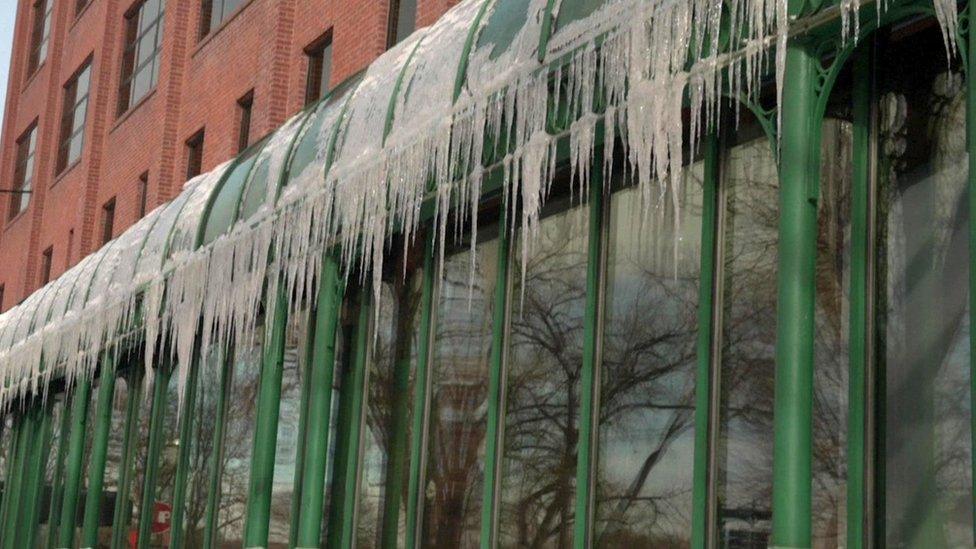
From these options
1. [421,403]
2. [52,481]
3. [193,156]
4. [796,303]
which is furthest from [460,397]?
[193,156]

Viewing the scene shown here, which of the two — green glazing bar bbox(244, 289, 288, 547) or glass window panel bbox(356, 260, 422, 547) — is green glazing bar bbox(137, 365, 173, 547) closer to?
green glazing bar bbox(244, 289, 288, 547)

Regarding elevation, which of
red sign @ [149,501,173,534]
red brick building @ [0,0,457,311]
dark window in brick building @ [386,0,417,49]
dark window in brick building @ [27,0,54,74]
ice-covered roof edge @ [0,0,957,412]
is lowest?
red sign @ [149,501,173,534]

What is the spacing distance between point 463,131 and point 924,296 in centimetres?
433

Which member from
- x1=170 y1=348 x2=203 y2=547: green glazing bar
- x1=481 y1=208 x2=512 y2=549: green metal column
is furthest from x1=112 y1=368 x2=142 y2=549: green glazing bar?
x1=481 y1=208 x2=512 y2=549: green metal column

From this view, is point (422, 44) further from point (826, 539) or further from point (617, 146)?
point (826, 539)

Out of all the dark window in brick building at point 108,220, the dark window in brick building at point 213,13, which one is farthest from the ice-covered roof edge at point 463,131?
the dark window in brick building at point 108,220

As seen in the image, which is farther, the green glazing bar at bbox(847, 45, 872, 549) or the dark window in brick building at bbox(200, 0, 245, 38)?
the dark window in brick building at bbox(200, 0, 245, 38)

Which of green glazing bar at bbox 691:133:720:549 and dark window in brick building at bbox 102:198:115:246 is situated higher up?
dark window in brick building at bbox 102:198:115:246

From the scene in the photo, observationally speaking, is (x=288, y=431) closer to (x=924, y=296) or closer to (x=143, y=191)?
(x=924, y=296)

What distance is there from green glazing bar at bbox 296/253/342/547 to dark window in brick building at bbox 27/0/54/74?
92.8ft

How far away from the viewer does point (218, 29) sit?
25953mm

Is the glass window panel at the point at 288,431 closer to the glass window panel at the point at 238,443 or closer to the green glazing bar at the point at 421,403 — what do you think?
the glass window panel at the point at 238,443

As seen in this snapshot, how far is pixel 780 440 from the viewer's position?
25.4ft

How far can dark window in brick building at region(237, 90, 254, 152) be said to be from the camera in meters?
24.1
